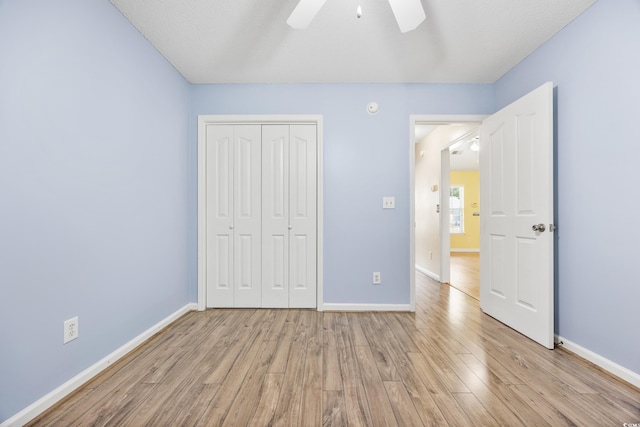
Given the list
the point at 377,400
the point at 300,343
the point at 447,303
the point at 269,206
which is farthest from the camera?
the point at 447,303

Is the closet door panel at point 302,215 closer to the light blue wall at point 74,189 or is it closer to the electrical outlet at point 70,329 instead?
the light blue wall at point 74,189

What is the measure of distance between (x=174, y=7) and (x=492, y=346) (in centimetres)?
341

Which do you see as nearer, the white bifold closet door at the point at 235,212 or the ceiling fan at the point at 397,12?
the ceiling fan at the point at 397,12

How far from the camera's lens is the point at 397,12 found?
1.58 metres

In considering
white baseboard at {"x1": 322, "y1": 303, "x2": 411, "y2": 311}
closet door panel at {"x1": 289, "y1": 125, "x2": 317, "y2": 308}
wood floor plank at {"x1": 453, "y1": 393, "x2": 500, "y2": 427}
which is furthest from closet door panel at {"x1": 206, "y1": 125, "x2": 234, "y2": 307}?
wood floor plank at {"x1": 453, "y1": 393, "x2": 500, "y2": 427}

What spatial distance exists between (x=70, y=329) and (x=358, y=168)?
2.57 meters

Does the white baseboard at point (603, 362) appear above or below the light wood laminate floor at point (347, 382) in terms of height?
above

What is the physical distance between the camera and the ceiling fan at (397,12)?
1.51 m

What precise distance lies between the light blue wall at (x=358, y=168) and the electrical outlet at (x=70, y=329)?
2.00 metres

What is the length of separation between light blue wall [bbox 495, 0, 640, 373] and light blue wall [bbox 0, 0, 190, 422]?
3.30m

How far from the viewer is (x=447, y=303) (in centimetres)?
318

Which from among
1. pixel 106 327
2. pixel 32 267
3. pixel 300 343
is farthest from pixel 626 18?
pixel 106 327

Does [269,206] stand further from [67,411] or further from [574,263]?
[574,263]

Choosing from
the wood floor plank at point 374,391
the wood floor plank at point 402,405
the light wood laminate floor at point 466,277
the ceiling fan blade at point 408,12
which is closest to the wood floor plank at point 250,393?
the wood floor plank at point 374,391
